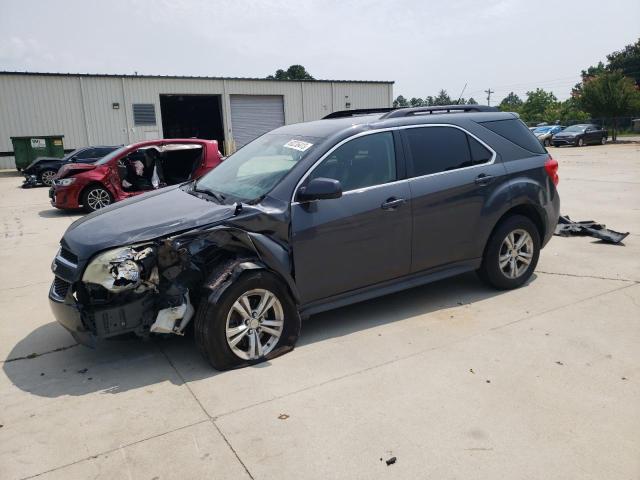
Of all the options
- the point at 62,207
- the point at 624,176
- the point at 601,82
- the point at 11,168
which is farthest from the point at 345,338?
the point at 601,82

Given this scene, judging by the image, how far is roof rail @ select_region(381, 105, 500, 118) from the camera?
4.90 metres

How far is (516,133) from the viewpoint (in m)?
5.51

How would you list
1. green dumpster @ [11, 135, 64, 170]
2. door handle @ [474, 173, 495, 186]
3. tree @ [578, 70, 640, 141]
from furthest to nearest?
1. tree @ [578, 70, 640, 141]
2. green dumpster @ [11, 135, 64, 170]
3. door handle @ [474, 173, 495, 186]

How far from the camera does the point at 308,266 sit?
4113mm

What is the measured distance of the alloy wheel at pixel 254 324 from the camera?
382cm

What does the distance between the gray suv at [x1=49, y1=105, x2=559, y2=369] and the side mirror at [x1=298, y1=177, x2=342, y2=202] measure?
0.04 ft

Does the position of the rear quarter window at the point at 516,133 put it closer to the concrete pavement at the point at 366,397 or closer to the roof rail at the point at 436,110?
the roof rail at the point at 436,110

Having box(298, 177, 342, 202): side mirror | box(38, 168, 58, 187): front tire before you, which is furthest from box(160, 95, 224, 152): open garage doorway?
box(298, 177, 342, 202): side mirror

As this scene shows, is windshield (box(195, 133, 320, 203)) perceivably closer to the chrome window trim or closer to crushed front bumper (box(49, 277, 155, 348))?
the chrome window trim

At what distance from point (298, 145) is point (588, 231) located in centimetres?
521

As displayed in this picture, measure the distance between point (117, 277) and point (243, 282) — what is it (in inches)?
34.4

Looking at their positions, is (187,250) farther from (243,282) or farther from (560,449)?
(560,449)

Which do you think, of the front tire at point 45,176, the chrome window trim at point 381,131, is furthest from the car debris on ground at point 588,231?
the front tire at point 45,176

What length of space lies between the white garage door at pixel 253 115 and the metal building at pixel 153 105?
66mm
